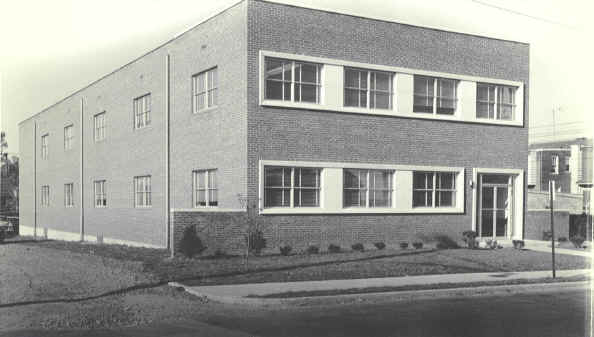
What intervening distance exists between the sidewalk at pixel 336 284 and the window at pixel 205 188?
9.12 metres

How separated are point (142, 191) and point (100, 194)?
689 cm

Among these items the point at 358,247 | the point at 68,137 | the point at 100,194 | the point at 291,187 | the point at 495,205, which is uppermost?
the point at 68,137

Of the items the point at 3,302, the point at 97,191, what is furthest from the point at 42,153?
the point at 3,302

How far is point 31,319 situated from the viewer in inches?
380

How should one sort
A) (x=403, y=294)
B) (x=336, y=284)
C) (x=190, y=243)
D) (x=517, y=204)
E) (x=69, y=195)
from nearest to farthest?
1. (x=403, y=294)
2. (x=336, y=284)
3. (x=190, y=243)
4. (x=517, y=204)
5. (x=69, y=195)

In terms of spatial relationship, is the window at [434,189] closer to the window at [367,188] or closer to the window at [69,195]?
the window at [367,188]

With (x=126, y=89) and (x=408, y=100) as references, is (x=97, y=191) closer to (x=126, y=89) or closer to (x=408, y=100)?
(x=126, y=89)

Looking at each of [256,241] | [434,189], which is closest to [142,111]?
[256,241]

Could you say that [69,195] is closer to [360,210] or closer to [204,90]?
[204,90]

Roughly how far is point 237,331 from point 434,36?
1816 centimetres

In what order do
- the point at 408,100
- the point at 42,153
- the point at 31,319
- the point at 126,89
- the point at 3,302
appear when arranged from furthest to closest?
the point at 42,153 < the point at 126,89 < the point at 408,100 < the point at 3,302 < the point at 31,319

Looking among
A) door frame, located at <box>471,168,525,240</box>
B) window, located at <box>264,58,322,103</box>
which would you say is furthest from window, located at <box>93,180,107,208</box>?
door frame, located at <box>471,168,525,240</box>

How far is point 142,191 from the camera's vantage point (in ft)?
94.6

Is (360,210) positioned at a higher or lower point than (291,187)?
lower
